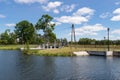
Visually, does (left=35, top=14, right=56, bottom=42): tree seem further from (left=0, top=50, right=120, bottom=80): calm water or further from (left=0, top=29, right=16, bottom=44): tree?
(left=0, top=50, right=120, bottom=80): calm water

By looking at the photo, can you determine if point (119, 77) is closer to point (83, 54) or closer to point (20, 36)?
point (83, 54)

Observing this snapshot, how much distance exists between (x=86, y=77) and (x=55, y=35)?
10754 cm

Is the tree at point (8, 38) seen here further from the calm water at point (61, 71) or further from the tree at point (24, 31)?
the calm water at point (61, 71)

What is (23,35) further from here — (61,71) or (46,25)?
(61,71)

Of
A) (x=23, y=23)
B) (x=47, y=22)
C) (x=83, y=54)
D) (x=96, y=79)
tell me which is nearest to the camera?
(x=96, y=79)

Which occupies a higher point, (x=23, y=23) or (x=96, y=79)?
(x=23, y=23)

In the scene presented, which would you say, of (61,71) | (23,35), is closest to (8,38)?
(23,35)

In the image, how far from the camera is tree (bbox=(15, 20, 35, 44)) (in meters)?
161

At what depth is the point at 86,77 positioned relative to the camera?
3472 cm

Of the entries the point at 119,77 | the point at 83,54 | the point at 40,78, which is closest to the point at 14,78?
the point at 40,78

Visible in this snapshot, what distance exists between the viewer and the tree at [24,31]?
161 meters

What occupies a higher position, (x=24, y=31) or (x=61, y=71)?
(x=24, y=31)

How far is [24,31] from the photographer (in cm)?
16262

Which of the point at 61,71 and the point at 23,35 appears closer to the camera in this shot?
the point at 61,71
